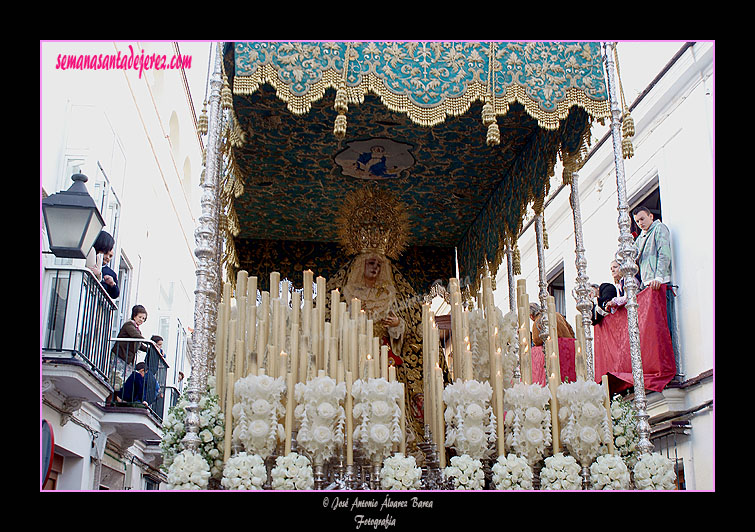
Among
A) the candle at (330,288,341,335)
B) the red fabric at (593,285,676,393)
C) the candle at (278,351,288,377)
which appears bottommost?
the candle at (278,351,288,377)

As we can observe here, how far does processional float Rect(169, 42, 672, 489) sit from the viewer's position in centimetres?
430

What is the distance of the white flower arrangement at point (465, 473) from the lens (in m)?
4.22

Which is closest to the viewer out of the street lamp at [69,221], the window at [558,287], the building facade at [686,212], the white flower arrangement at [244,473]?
the white flower arrangement at [244,473]

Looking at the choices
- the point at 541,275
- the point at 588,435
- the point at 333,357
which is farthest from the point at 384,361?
the point at 541,275

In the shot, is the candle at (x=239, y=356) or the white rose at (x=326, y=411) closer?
the white rose at (x=326, y=411)

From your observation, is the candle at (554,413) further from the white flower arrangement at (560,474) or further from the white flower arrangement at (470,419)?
the white flower arrangement at (470,419)

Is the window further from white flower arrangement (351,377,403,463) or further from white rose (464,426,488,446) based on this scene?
white flower arrangement (351,377,403,463)

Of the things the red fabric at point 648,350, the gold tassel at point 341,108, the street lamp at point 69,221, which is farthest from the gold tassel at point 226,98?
the red fabric at point 648,350

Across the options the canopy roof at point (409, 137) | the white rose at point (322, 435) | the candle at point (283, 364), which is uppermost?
the canopy roof at point (409, 137)

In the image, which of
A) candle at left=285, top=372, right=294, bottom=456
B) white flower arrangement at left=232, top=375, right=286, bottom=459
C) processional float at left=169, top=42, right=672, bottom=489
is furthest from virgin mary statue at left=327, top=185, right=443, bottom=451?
white flower arrangement at left=232, top=375, right=286, bottom=459

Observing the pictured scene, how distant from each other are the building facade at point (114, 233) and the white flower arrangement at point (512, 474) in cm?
245

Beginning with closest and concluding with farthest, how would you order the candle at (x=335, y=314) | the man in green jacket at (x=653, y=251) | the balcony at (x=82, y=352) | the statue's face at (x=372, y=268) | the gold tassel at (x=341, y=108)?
the candle at (x=335, y=314)
the gold tassel at (x=341, y=108)
the statue's face at (x=372, y=268)
the balcony at (x=82, y=352)
the man in green jacket at (x=653, y=251)

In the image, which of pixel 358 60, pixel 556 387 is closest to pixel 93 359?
pixel 358 60

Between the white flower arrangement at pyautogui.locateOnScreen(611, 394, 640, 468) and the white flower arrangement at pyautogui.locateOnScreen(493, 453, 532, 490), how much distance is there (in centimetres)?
67
